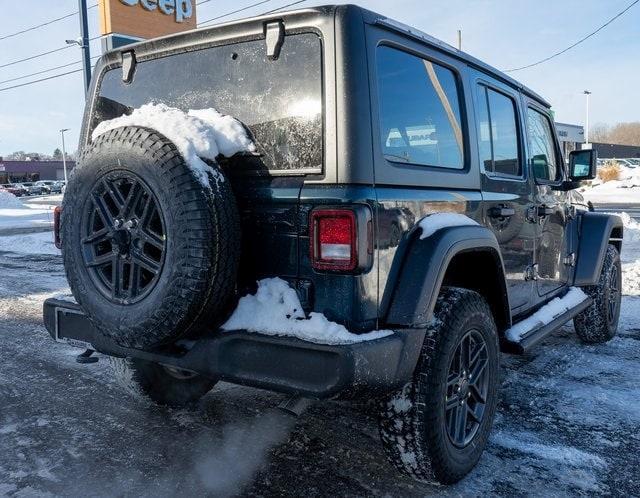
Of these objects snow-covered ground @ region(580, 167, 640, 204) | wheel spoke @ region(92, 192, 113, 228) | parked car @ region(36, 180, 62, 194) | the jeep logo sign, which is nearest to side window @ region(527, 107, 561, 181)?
wheel spoke @ region(92, 192, 113, 228)

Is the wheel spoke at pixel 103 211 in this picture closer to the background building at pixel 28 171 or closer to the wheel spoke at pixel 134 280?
the wheel spoke at pixel 134 280

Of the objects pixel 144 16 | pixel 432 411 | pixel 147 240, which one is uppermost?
pixel 144 16

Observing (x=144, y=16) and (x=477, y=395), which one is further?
(x=144, y=16)

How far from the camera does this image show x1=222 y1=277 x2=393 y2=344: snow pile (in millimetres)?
2141

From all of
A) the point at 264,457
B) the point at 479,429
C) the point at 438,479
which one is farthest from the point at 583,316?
the point at 264,457

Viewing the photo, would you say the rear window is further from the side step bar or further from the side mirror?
the side mirror

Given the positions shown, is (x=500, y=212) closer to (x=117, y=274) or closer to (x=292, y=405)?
(x=292, y=405)

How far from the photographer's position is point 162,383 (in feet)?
11.2

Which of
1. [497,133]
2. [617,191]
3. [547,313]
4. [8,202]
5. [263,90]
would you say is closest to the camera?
[263,90]

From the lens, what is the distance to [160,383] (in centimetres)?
342

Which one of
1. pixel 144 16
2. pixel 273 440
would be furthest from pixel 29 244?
pixel 273 440

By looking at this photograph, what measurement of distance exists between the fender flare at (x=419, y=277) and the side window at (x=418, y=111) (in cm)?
38

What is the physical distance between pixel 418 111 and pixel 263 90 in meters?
0.72

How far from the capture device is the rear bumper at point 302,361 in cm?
205
